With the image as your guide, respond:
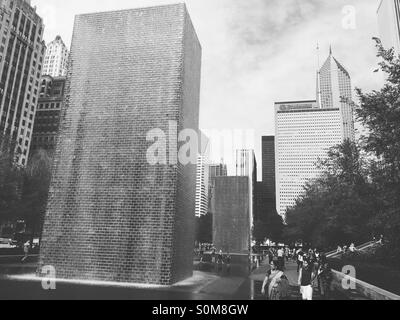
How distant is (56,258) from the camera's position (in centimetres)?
1557

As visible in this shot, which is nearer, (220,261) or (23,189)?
(220,261)

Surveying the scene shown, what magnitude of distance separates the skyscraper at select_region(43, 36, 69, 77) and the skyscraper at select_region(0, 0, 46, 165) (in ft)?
263

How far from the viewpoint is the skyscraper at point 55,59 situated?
187875 mm

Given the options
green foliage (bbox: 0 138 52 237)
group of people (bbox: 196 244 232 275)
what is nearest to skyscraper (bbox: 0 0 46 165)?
green foliage (bbox: 0 138 52 237)

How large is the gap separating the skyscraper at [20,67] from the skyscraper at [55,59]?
8028 cm

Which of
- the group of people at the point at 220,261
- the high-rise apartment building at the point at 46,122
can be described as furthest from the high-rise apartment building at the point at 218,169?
the group of people at the point at 220,261

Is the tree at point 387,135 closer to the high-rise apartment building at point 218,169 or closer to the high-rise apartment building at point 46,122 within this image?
the high-rise apartment building at point 46,122

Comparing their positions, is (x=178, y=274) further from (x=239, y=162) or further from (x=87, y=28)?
(x=239, y=162)

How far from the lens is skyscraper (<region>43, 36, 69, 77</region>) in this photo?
188 m

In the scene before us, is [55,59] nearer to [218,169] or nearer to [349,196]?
[218,169]

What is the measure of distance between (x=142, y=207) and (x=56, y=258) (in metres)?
4.45

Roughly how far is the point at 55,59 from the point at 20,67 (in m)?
93.5

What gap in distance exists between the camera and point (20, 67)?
103 m

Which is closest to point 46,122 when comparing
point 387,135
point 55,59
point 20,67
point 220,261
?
point 20,67
